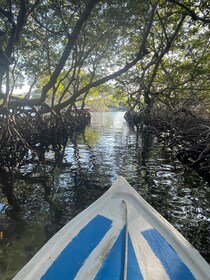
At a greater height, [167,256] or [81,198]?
[167,256]

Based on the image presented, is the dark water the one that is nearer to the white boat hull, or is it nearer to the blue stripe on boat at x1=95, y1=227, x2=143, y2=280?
the white boat hull

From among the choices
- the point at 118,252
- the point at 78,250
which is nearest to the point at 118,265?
the point at 118,252

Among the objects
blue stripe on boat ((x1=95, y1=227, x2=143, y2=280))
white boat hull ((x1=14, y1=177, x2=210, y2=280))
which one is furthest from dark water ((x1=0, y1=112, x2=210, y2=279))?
blue stripe on boat ((x1=95, y1=227, x2=143, y2=280))

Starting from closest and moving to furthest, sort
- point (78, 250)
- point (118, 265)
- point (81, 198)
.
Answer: point (118, 265), point (78, 250), point (81, 198)

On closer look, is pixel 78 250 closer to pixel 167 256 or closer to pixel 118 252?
pixel 118 252

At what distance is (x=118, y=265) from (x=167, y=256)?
1.68ft

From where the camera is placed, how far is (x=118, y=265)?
81.3 inches

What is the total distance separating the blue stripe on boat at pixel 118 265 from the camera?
6.46 feet

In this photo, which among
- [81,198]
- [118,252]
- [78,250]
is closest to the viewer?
[118,252]

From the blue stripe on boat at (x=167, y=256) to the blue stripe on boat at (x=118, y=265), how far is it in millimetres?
248

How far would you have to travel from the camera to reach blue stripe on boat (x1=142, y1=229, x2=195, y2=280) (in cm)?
208

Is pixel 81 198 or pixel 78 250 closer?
pixel 78 250

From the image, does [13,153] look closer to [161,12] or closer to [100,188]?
[100,188]

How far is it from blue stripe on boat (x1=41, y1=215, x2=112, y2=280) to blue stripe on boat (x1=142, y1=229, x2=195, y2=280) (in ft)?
1.49
